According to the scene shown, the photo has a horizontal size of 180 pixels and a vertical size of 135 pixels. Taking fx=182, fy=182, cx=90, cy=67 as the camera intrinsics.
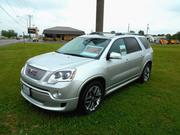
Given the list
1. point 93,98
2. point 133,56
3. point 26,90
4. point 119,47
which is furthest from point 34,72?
point 133,56

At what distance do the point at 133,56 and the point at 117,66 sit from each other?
0.99m

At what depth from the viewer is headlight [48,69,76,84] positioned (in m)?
3.36

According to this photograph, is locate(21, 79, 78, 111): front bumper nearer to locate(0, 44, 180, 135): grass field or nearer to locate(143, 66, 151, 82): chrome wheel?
locate(0, 44, 180, 135): grass field

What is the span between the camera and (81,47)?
4680 millimetres

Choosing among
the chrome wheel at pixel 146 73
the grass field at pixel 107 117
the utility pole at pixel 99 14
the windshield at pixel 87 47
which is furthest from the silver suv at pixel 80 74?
the utility pole at pixel 99 14

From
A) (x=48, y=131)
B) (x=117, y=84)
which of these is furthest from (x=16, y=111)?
(x=117, y=84)

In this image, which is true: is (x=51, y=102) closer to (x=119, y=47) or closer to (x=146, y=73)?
(x=119, y=47)

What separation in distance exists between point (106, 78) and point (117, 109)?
0.75 metres

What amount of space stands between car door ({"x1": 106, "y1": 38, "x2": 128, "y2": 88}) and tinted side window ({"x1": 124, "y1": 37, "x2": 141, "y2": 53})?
231 mm

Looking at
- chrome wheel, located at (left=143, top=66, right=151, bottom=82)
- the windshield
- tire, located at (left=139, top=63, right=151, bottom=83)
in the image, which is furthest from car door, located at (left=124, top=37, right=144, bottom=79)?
the windshield

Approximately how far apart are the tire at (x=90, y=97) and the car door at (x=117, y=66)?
0.42m

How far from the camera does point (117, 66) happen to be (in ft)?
14.7

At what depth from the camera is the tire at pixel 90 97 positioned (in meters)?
3.63

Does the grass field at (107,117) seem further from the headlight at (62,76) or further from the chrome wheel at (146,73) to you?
the chrome wheel at (146,73)
